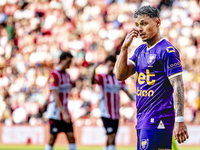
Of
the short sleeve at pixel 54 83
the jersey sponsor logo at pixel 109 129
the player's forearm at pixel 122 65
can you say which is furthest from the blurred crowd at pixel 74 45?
the player's forearm at pixel 122 65

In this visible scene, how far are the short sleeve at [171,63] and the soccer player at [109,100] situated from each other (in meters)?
3.66

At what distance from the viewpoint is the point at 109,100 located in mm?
6797

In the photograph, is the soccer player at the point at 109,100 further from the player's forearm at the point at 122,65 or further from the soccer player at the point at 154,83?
the soccer player at the point at 154,83

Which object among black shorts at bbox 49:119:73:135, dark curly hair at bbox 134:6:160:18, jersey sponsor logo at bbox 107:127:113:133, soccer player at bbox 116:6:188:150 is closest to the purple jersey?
soccer player at bbox 116:6:188:150

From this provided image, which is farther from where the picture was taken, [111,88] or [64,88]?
[111,88]

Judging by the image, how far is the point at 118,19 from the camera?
17.8m

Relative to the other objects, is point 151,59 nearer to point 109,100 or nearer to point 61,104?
point 61,104

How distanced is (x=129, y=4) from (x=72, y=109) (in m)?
7.79

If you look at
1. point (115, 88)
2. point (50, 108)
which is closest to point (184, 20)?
point (115, 88)

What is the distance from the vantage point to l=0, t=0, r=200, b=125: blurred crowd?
536 inches

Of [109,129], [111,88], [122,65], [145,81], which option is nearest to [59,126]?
[109,129]

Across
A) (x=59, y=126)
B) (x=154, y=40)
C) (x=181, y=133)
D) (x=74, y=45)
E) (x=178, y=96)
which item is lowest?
(x=181, y=133)

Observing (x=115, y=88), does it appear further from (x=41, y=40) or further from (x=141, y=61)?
(x=41, y=40)

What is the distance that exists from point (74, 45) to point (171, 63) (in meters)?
14.2
